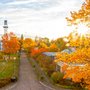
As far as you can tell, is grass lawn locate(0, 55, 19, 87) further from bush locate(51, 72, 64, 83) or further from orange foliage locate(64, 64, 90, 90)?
orange foliage locate(64, 64, 90, 90)

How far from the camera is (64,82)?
47.2m

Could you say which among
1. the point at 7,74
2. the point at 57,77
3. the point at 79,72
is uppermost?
the point at 79,72

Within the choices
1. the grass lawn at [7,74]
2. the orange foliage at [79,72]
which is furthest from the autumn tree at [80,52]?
the grass lawn at [7,74]

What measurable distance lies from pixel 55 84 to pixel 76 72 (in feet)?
103

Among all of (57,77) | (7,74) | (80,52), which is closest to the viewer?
(80,52)

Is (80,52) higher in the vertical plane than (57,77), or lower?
higher

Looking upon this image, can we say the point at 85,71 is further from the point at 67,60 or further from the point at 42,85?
the point at 42,85

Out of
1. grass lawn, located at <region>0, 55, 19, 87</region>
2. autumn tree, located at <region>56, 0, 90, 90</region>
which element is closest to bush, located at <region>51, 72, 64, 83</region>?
grass lawn, located at <region>0, 55, 19, 87</region>

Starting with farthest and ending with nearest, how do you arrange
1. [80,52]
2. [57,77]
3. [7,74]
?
[7,74]
[57,77]
[80,52]

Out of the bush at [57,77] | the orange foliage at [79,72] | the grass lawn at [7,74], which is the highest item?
the orange foliage at [79,72]

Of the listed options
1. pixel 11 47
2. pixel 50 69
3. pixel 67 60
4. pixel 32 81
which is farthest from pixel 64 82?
pixel 11 47

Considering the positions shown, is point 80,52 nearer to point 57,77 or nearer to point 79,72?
point 79,72

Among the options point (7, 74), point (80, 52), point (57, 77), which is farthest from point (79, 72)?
point (7, 74)

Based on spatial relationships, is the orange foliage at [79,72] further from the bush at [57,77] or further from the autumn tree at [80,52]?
the bush at [57,77]
